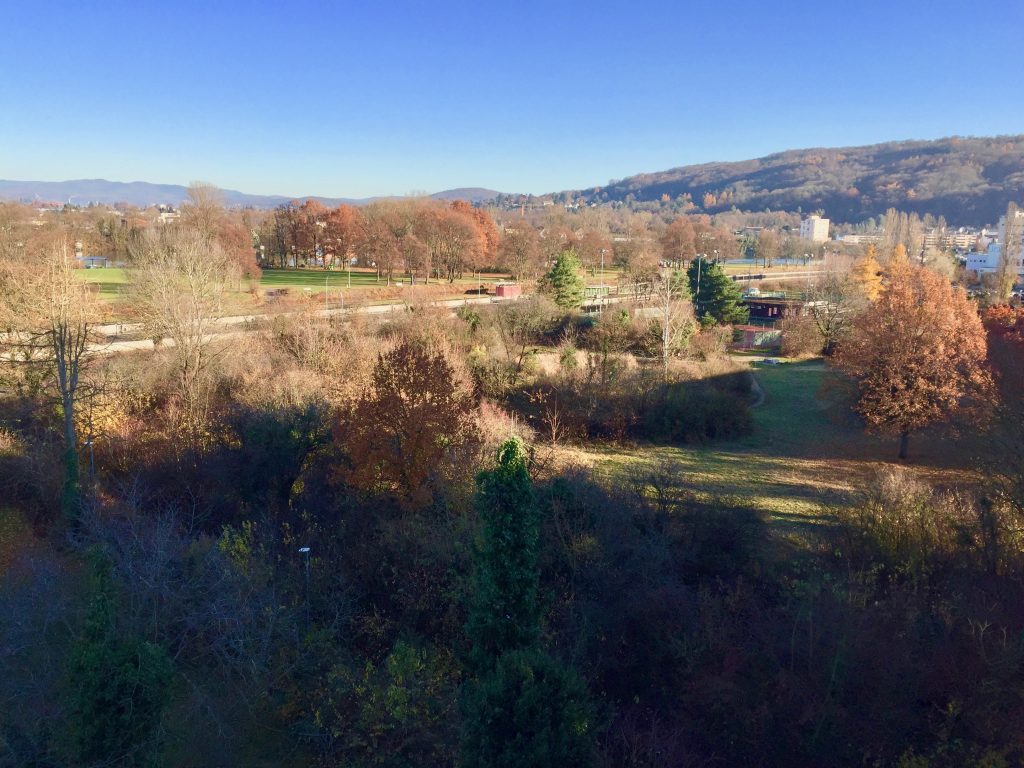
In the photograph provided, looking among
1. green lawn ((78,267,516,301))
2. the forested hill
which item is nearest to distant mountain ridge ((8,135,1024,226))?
the forested hill

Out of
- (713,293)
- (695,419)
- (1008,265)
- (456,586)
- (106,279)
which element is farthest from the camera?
(1008,265)

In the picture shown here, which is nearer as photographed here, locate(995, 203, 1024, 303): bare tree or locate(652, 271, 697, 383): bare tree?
locate(652, 271, 697, 383): bare tree

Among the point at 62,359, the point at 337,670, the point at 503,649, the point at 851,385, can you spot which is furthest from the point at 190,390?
the point at 851,385

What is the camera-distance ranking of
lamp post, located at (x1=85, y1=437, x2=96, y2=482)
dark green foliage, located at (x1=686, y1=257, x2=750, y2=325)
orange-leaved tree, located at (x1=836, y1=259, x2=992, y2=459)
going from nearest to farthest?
lamp post, located at (x1=85, y1=437, x2=96, y2=482), orange-leaved tree, located at (x1=836, y1=259, x2=992, y2=459), dark green foliage, located at (x1=686, y1=257, x2=750, y2=325)

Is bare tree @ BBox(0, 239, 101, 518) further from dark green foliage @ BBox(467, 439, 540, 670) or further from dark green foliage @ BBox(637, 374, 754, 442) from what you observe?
dark green foliage @ BBox(637, 374, 754, 442)

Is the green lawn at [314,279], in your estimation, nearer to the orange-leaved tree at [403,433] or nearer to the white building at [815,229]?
the orange-leaved tree at [403,433]

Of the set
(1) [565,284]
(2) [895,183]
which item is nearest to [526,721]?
(1) [565,284]

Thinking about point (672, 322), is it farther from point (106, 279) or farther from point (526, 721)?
point (106, 279)
